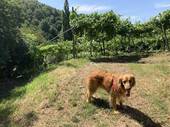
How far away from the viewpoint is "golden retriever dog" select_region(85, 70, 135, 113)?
10.8 meters

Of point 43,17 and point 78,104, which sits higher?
point 43,17

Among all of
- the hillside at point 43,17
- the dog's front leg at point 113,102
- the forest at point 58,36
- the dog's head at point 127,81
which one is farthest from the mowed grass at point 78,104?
the hillside at point 43,17

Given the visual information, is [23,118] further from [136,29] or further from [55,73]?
[136,29]

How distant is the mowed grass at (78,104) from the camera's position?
11516mm

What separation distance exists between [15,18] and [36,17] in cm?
5037

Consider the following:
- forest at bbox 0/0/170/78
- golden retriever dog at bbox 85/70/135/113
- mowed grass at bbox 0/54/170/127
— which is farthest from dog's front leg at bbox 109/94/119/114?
forest at bbox 0/0/170/78

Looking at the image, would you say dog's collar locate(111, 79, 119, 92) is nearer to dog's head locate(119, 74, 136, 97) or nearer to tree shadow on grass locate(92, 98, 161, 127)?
dog's head locate(119, 74, 136, 97)

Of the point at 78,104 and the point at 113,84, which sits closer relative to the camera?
the point at 113,84

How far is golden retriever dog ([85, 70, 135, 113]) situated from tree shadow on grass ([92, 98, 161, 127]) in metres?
0.23

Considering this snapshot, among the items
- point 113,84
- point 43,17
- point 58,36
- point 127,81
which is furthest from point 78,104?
point 43,17

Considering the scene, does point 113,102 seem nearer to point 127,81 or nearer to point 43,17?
point 127,81

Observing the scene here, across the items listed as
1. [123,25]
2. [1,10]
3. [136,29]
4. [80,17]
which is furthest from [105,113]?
[136,29]

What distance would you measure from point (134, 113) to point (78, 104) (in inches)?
67.1

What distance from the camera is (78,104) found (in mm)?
12383
